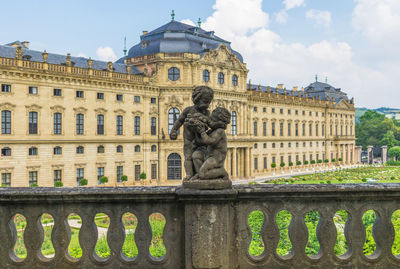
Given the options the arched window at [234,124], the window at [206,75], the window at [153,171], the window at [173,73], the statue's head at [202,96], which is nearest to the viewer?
the statue's head at [202,96]

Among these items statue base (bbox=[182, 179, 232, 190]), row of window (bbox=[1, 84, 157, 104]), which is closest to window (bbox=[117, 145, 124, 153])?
row of window (bbox=[1, 84, 157, 104])

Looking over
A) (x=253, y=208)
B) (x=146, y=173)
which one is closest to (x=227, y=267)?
(x=253, y=208)

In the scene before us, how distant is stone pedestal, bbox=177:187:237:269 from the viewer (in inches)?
179

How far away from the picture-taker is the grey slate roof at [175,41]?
1903 inches

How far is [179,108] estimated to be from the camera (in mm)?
47938

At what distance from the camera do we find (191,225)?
457 centimetres

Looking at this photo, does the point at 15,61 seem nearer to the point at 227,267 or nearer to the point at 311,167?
the point at 227,267

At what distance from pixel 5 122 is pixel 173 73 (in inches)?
805

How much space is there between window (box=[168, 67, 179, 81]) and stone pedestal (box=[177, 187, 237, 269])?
44.2 metres

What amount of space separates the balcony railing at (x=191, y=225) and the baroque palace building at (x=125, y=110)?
33887 mm

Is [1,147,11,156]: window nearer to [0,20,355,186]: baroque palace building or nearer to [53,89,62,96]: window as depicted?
[0,20,355,186]: baroque palace building

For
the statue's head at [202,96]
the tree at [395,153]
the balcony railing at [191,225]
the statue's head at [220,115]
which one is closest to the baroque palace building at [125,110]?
the balcony railing at [191,225]

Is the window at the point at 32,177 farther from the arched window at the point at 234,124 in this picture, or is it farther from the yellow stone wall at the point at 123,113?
the arched window at the point at 234,124

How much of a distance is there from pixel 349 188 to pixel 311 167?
237ft
